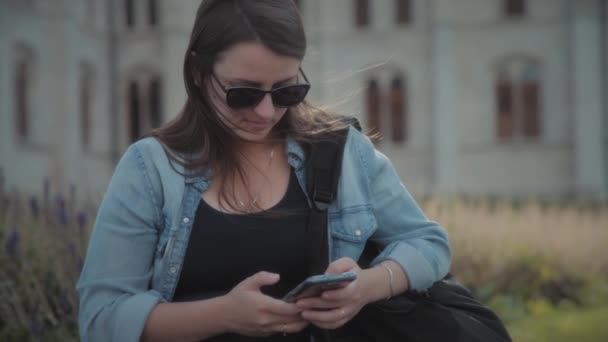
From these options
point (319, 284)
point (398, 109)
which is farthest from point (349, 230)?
point (398, 109)

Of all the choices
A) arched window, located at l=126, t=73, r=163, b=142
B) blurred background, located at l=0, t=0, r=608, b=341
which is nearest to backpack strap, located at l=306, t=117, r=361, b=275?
blurred background, located at l=0, t=0, r=608, b=341

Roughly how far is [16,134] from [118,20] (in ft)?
24.8

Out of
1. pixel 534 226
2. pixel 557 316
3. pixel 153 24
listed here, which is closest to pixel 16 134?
pixel 153 24

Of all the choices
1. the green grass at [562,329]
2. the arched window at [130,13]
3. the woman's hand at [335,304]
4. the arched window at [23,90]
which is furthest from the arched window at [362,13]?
the woman's hand at [335,304]

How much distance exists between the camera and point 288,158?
2.14 metres

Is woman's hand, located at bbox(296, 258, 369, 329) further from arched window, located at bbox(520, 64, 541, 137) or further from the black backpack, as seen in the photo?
arched window, located at bbox(520, 64, 541, 137)

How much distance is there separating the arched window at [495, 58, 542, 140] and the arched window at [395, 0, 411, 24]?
3.63m

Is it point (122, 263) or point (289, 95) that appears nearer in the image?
point (122, 263)

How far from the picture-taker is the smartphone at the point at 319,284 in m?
1.67

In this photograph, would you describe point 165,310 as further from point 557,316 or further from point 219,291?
point 557,316

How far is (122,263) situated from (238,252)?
31 cm

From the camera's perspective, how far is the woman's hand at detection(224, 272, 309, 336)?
1734 millimetres

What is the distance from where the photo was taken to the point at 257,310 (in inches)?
68.2

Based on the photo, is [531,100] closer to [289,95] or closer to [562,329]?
[562,329]
